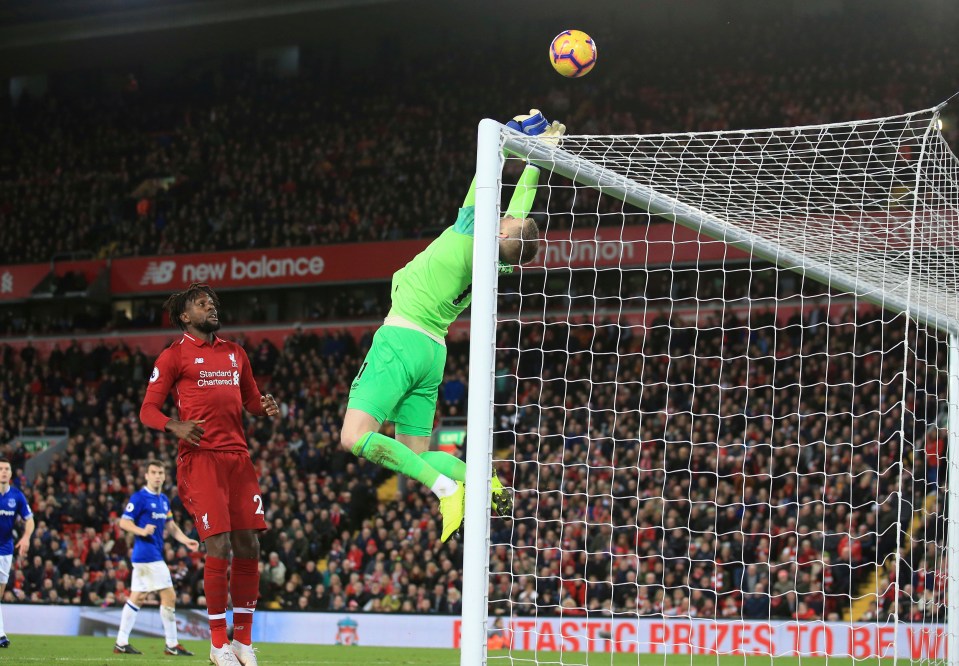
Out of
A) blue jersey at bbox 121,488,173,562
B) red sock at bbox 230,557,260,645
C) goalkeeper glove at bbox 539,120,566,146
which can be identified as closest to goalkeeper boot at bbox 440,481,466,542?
red sock at bbox 230,557,260,645

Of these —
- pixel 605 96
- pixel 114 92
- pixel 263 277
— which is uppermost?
pixel 114 92

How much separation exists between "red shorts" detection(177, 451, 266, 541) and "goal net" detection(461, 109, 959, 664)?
1.51 metres

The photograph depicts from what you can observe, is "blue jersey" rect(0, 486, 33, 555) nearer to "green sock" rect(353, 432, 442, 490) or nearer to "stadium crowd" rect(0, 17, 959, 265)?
"green sock" rect(353, 432, 442, 490)

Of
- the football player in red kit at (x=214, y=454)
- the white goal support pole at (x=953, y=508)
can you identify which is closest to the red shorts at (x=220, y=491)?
the football player in red kit at (x=214, y=454)

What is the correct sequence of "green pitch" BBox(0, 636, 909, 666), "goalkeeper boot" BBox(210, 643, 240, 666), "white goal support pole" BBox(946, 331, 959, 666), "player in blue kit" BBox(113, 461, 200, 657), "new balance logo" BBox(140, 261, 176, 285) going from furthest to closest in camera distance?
"new balance logo" BBox(140, 261, 176, 285), "player in blue kit" BBox(113, 461, 200, 657), "green pitch" BBox(0, 636, 909, 666), "white goal support pole" BBox(946, 331, 959, 666), "goalkeeper boot" BBox(210, 643, 240, 666)

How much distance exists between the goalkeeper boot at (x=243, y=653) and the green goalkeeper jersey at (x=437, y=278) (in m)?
2.13

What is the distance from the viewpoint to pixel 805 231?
8.14m

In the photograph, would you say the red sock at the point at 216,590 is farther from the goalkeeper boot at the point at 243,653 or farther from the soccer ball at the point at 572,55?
the soccer ball at the point at 572,55

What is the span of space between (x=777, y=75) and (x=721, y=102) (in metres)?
1.42

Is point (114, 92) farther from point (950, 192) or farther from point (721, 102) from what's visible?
point (950, 192)

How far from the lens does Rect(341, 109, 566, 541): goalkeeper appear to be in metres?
5.69

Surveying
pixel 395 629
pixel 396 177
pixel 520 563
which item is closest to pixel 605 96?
pixel 396 177

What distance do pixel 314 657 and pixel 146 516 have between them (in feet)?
7.30

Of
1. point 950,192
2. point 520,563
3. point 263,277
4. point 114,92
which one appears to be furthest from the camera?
point 114,92
